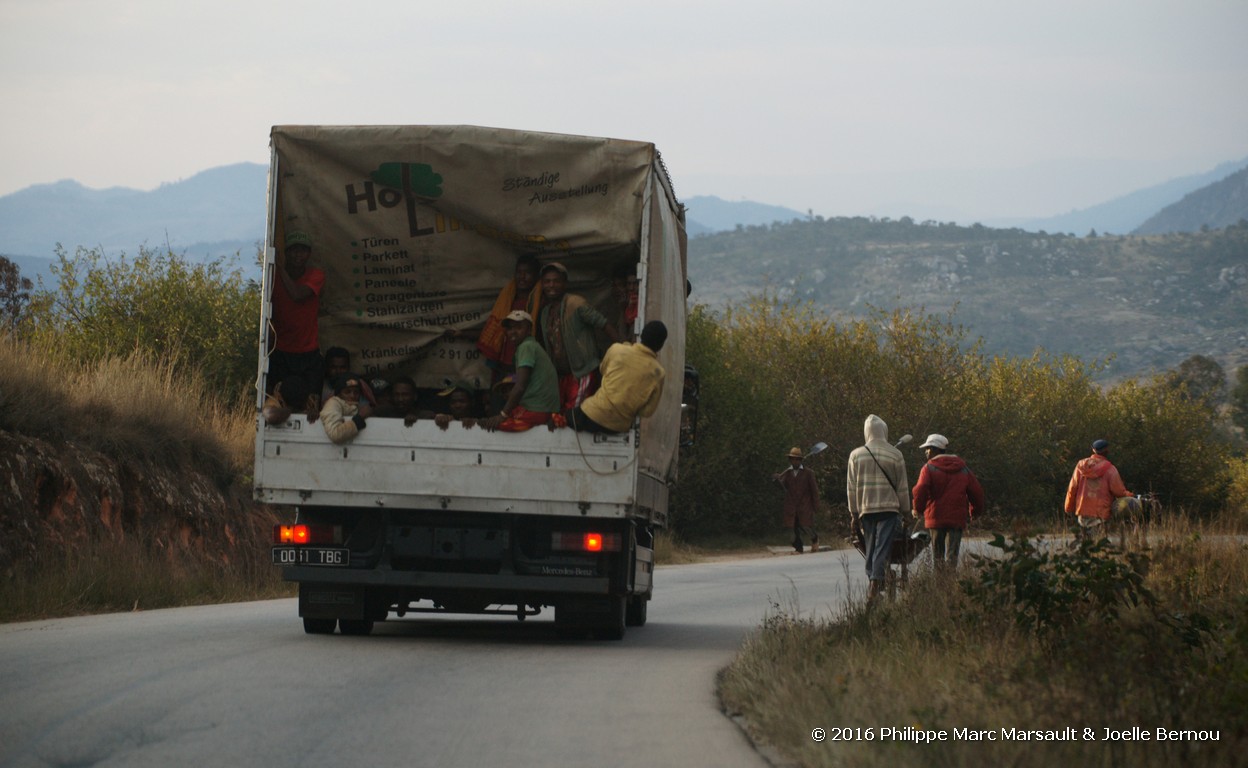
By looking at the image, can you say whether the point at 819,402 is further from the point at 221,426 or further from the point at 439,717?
the point at 439,717

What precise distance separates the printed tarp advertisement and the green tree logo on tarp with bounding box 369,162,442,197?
11 mm

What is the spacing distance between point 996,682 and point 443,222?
6940 mm

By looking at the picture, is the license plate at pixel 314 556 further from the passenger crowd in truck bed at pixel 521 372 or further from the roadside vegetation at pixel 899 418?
the roadside vegetation at pixel 899 418

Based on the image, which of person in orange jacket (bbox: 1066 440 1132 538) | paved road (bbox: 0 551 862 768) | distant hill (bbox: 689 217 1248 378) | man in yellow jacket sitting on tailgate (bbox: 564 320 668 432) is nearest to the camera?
paved road (bbox: 0 551 862 768)

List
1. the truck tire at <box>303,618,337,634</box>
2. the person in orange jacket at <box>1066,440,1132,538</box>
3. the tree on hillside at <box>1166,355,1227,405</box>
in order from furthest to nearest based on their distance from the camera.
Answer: the tree on hillside at <box>1166,355,1227,405</box>
the person in orange jacket at <box>1066,440,1132,538</box>
the truck tire at <box>303,618,337,634</box>

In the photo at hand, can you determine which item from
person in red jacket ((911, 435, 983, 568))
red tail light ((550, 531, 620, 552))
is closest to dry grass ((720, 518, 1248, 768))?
red tail light ((550, 531, 620, 552))

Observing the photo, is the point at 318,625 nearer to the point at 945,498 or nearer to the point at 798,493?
the point at 945,498

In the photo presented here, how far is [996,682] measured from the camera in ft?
23.5

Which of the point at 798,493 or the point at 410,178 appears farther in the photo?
the point at 798,493

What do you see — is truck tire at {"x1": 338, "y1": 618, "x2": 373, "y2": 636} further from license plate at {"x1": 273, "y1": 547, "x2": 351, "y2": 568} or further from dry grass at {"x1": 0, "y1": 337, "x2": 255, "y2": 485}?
dry grass at {"x1": 0, "y1": 337, "x2": 255, "y2": 485}

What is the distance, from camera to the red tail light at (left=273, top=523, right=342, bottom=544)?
36.2 ft

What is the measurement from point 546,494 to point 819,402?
126 ft

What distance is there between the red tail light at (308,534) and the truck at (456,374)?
1cm

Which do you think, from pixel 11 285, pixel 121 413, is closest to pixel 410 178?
pixel 121 413
